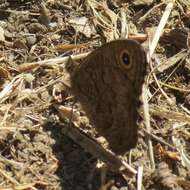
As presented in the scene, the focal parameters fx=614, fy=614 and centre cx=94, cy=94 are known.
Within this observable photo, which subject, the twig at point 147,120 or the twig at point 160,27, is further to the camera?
the twig at point 160,27

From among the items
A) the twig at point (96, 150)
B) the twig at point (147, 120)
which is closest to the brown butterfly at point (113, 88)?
the twig at point (96, 150)

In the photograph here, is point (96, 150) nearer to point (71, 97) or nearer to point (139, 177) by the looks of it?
point (139, 177)

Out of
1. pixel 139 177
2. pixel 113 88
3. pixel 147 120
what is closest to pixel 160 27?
pixel 147 120

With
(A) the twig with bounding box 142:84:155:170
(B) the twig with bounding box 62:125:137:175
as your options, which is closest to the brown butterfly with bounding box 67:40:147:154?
(B) the twig with bounding box 62:125:137:175

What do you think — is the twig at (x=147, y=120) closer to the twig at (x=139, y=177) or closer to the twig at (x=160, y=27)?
the twig at (x=139, y=177)

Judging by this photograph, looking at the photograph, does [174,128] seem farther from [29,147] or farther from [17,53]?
[17,53]

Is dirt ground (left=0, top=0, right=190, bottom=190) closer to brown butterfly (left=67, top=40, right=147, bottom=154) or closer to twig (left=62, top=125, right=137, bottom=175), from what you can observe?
twig (left=62, top=125, right=137, bottom=175)

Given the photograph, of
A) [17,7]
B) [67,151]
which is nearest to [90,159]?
[67,151]

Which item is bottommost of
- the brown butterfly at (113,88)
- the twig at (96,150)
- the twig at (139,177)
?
the twig at (139,177)
